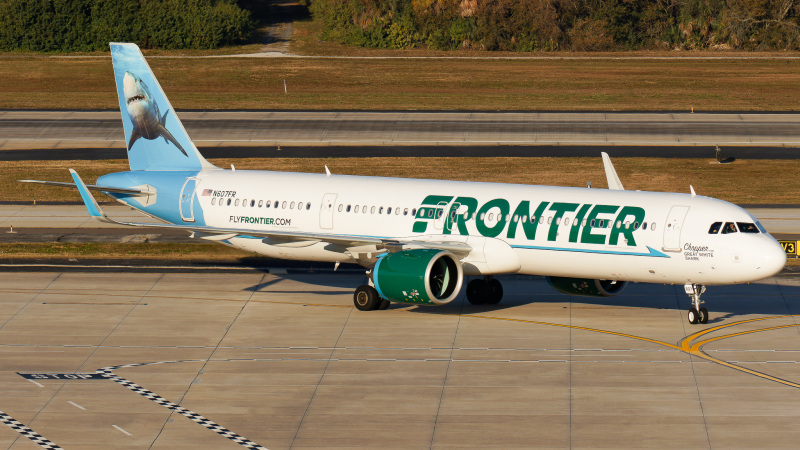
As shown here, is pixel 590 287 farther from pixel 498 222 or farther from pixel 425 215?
pixel 425 215

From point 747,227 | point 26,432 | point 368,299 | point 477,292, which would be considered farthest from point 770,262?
point 26,432

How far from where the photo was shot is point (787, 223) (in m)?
53.4

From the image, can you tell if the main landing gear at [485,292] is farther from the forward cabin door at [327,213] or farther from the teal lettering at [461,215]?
the forward cabin door at [327,213]

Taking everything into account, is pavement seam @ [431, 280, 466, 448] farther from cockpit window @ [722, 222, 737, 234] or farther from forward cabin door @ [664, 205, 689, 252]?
cockpit window @ [722, 222, 737, 234]

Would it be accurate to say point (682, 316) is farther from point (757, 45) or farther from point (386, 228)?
point (757, 45)

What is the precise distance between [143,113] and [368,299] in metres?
13.2

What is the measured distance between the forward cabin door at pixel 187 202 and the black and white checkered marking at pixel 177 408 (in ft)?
35.0

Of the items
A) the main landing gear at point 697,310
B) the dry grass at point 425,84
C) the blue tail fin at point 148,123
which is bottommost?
the dry grass at point 425,84

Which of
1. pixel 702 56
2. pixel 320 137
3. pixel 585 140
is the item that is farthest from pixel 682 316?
pixel 702 56

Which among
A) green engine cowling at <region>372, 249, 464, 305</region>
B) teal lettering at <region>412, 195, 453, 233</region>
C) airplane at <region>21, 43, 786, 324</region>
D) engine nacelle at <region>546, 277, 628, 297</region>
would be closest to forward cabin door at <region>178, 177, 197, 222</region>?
airplane at <region>21, 43, 786, 324</region>

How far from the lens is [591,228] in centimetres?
3597

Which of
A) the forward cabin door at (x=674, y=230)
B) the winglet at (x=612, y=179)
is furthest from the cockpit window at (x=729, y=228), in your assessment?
the winglet at (x=612, y=179)

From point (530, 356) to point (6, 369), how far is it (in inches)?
605

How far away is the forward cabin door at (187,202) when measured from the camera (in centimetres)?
4281
